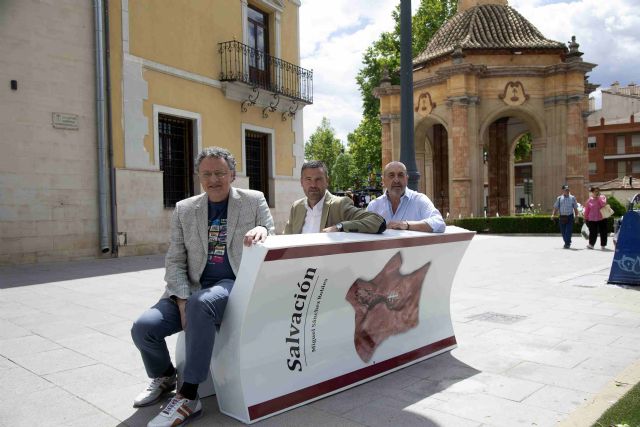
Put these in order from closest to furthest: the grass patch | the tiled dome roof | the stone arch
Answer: the grass patch
the tiled dome roof
the stone arch

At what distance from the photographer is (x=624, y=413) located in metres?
3.13

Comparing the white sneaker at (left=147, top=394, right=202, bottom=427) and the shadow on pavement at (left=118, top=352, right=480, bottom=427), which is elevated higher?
the white sneaker at (left=147, top=394, right=202, bottom=427)

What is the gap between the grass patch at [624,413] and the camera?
3.01 metres

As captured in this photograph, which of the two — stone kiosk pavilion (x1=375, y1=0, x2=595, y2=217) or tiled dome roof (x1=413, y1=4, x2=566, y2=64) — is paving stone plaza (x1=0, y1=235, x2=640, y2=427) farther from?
tiled dome roof (x1=413, y1=4, x2=566, y2=64)

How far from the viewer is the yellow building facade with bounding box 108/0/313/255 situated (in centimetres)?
1298

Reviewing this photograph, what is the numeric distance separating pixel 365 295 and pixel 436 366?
→ 103cm

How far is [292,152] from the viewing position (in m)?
19.0

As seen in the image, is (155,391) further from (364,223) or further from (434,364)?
(434,364)

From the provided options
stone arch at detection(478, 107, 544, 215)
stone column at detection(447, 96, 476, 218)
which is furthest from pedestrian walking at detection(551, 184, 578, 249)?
stone arch at detection(478, 107, 544, 215)

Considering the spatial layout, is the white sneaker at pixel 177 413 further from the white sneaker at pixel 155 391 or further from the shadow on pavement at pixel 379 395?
the white sneaker at pixel 155 391

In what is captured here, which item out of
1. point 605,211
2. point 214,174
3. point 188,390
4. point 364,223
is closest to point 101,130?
point 214,174

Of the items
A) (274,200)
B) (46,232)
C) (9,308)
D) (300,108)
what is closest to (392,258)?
(9,308)

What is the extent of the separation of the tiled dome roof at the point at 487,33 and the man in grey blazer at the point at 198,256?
74.9ft

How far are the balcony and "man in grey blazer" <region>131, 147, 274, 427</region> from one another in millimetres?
12529
